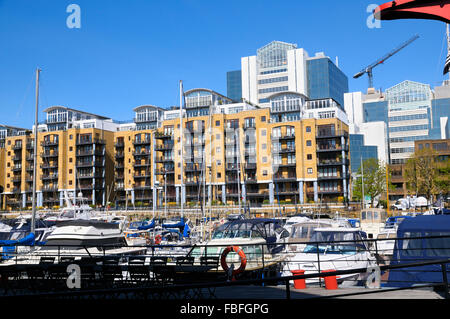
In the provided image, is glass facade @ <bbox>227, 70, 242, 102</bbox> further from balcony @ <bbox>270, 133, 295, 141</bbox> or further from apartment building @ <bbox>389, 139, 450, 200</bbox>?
balcony @ <bbox>270, 133, 295, 141</bbox>

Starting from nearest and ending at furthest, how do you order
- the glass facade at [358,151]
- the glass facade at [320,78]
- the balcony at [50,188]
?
the balcony at [50,188], the glass facade at [358,151], the glass facade at [320,78]

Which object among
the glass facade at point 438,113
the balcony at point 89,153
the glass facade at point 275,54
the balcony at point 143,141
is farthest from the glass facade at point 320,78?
the balcony at point 89,153

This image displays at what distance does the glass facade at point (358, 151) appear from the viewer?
109 metres

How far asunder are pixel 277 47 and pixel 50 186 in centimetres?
8857

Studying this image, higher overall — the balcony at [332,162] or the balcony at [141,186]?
the balcony at [332,162]

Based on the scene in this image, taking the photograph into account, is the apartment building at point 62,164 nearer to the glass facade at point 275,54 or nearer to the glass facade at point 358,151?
the glass facade at point 358,151

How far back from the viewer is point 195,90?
9212 centimetres

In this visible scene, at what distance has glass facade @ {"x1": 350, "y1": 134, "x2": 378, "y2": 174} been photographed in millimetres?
108688

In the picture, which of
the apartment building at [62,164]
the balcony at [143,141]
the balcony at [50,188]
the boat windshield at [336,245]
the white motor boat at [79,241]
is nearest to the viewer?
the boat windshield at [336,245]

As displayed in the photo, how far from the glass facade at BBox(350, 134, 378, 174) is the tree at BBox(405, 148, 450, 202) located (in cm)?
4226

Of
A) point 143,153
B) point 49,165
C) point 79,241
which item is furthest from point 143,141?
point 79,241

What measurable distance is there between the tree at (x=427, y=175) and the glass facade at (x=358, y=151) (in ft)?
139

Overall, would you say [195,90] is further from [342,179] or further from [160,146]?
[342,179]
